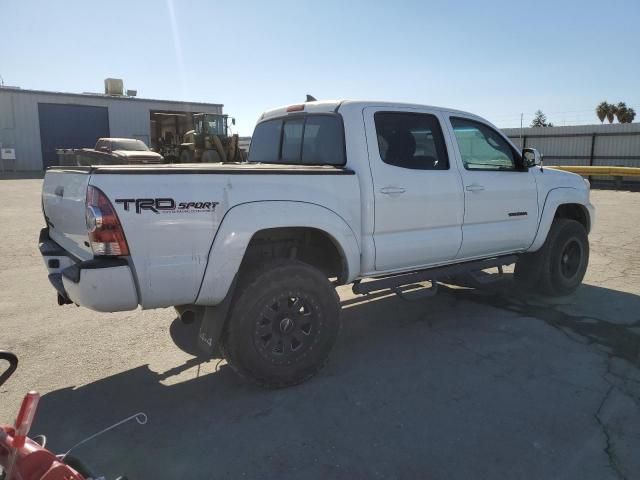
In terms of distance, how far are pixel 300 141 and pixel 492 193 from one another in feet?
6.40

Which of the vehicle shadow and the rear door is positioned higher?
the rear door

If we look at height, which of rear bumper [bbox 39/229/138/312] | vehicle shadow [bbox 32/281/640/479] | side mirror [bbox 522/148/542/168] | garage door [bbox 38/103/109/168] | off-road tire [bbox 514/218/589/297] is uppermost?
garage door [bbox 38/103/109/168]

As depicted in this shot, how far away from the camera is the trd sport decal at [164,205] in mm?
3049

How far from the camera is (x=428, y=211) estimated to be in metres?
4.46

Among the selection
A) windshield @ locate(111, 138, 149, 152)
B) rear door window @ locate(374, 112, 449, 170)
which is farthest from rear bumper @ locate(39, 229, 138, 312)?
windshield @ locate(111, 138, 149, 152)

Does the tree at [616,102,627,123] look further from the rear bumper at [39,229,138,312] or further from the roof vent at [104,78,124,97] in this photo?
the rear bumper at [39,229,138,312]

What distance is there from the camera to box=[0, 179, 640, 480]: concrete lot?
287 centimetres

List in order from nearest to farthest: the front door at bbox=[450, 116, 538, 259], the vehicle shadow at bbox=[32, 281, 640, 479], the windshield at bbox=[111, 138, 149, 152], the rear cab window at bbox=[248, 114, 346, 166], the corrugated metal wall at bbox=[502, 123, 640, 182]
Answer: the vehicle shadow at bbox=[32, 281, 640, 479], the rear cab window at bbox=[248, 114, 346, 166], the front door at bbox=[450, 116, 538, 259], the corrugated metal wall at bbox=[502, 123, 640, 182], the windshield at bbox=[111, 138, 149, 152]

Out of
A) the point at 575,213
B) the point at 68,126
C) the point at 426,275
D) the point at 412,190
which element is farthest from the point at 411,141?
the point at 68,126

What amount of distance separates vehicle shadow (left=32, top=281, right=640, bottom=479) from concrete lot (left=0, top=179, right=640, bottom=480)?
0.01 meters

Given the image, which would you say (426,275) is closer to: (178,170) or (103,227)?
(178,170)

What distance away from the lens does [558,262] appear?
5.89 metres

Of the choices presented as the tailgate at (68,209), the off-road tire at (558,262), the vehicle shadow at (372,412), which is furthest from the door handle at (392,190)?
the off-road tire at (558,262)

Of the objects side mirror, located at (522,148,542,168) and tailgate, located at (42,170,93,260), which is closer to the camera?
tailgate, located at (42,170,93,260)
